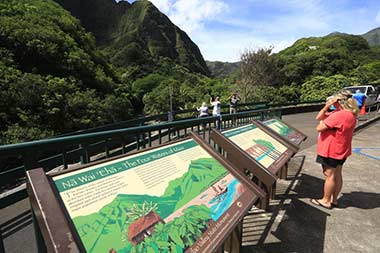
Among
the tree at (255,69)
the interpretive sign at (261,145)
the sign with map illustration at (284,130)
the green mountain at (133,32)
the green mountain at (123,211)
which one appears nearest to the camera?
the green mountain at (123,211)

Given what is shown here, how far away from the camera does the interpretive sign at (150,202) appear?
1.35 m

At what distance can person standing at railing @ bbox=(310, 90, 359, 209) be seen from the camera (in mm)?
3260

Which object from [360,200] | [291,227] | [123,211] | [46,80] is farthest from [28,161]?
[46,80]

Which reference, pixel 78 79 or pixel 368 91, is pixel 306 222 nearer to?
pixel 368 91

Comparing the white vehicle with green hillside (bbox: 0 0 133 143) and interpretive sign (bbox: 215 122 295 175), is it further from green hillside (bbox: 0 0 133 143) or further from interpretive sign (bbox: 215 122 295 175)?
green hillside (bbox: 0 0 133 143)

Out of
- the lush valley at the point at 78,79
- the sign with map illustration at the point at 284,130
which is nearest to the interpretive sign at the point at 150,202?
the sign with map illustration at the point at 284,130

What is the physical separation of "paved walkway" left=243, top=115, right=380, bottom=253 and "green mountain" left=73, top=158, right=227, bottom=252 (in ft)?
4.48

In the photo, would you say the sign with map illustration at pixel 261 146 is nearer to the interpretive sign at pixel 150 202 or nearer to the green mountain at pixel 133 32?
the interpretive sign at pixel 150 202

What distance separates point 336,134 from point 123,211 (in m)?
3.05

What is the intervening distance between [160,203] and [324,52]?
45.1 m

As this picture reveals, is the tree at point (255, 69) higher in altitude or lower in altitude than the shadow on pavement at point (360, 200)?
higher

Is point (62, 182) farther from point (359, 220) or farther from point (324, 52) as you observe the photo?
point (324, 52)

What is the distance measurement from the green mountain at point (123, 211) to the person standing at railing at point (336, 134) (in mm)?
2123

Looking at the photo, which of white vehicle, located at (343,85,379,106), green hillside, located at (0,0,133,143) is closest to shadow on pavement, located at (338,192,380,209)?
white vehicle, located at (343,85,379,106)
